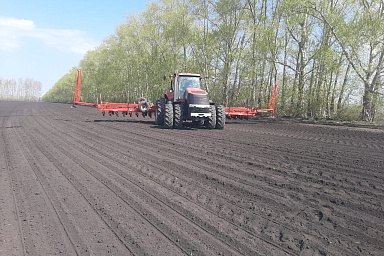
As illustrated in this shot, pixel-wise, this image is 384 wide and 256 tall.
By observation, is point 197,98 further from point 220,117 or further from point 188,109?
point 220,117

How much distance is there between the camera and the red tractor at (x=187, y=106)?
47.1 feet

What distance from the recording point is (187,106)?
14.6 metres

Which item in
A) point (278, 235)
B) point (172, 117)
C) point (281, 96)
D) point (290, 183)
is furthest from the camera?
point (281, 96)

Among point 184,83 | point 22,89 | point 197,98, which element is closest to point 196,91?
point 197,98

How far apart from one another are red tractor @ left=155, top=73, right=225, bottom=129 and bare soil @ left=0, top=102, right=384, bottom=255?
5743mm

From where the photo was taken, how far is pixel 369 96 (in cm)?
1922

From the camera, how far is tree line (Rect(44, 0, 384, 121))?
19312 mm

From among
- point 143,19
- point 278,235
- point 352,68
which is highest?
point 143,19

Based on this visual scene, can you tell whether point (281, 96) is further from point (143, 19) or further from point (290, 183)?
point (143, 19)

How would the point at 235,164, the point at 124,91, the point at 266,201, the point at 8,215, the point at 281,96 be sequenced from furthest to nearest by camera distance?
1. the point at 124,91
2. the point at 281,96
3. the point at 235,164
4. the point at 266,201
5. the point at 8,215

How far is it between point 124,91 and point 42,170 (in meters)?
51.7

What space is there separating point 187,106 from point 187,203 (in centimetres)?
1005

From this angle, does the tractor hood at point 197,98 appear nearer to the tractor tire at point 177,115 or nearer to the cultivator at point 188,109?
the cultivator at point 188,109

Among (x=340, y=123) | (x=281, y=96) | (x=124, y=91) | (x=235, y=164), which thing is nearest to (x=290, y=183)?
(x=235, y=164)
